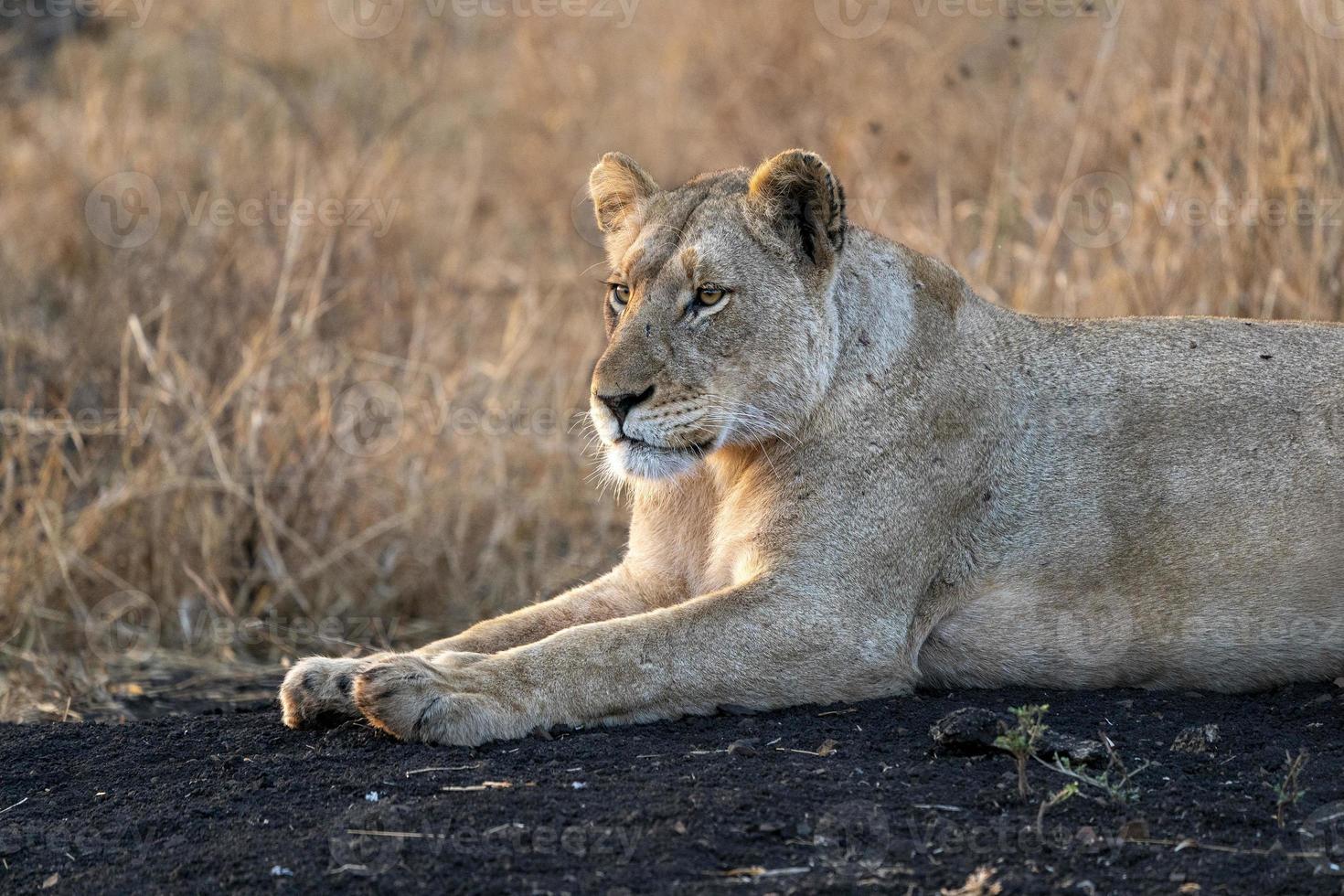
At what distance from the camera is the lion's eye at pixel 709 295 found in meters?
5.02

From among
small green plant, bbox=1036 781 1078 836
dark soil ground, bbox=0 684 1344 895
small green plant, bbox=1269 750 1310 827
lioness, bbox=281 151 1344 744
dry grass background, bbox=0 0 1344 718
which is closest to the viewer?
dark soil ground, bbox=0 684 1344 895

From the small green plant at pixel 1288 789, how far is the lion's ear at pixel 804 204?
2.01 meters

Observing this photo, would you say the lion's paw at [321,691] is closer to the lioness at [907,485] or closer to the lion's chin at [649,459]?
the lioness at [907,485]

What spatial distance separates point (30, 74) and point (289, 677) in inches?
410

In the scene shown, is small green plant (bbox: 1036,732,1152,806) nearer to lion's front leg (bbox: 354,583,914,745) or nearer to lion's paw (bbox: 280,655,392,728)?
lion's front leg (bbox: 354,583,914,745)

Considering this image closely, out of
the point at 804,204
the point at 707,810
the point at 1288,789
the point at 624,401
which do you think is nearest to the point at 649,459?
the point at 624,401

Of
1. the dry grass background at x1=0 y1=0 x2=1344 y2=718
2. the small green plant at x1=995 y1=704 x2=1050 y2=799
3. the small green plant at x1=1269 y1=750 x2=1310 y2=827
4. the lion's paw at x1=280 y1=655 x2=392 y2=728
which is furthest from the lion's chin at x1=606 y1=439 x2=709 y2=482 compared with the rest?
the dry grass background at x1=0 y1=0 x2=1344 y2=718

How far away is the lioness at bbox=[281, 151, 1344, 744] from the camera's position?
15.6 feet

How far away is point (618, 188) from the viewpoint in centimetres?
563

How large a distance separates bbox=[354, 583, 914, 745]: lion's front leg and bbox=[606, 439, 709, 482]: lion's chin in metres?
0.41

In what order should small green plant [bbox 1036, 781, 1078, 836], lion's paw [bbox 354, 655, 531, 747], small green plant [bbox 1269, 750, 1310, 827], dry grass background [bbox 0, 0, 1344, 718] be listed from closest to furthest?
1. small green plant [bbox 1036, 781, 1078, 836]
2. small green plant [bbox 1269, 750, 1310, 827]
3. lion's paw [bbox 354, 655, 531, 747]
4. dry grass background [bbox 0, 0, 1344, 718]

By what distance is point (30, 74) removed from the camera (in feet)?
44.5

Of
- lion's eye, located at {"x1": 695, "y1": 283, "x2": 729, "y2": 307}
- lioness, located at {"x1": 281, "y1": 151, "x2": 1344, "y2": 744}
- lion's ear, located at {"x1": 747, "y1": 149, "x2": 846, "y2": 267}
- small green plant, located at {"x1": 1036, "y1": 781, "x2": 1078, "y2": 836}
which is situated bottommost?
small green plant, located at {"x1": 1036, "y1": 781, "x2": 1078, "y2": 836}

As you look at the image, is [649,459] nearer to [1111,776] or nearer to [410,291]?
[1111,776]
